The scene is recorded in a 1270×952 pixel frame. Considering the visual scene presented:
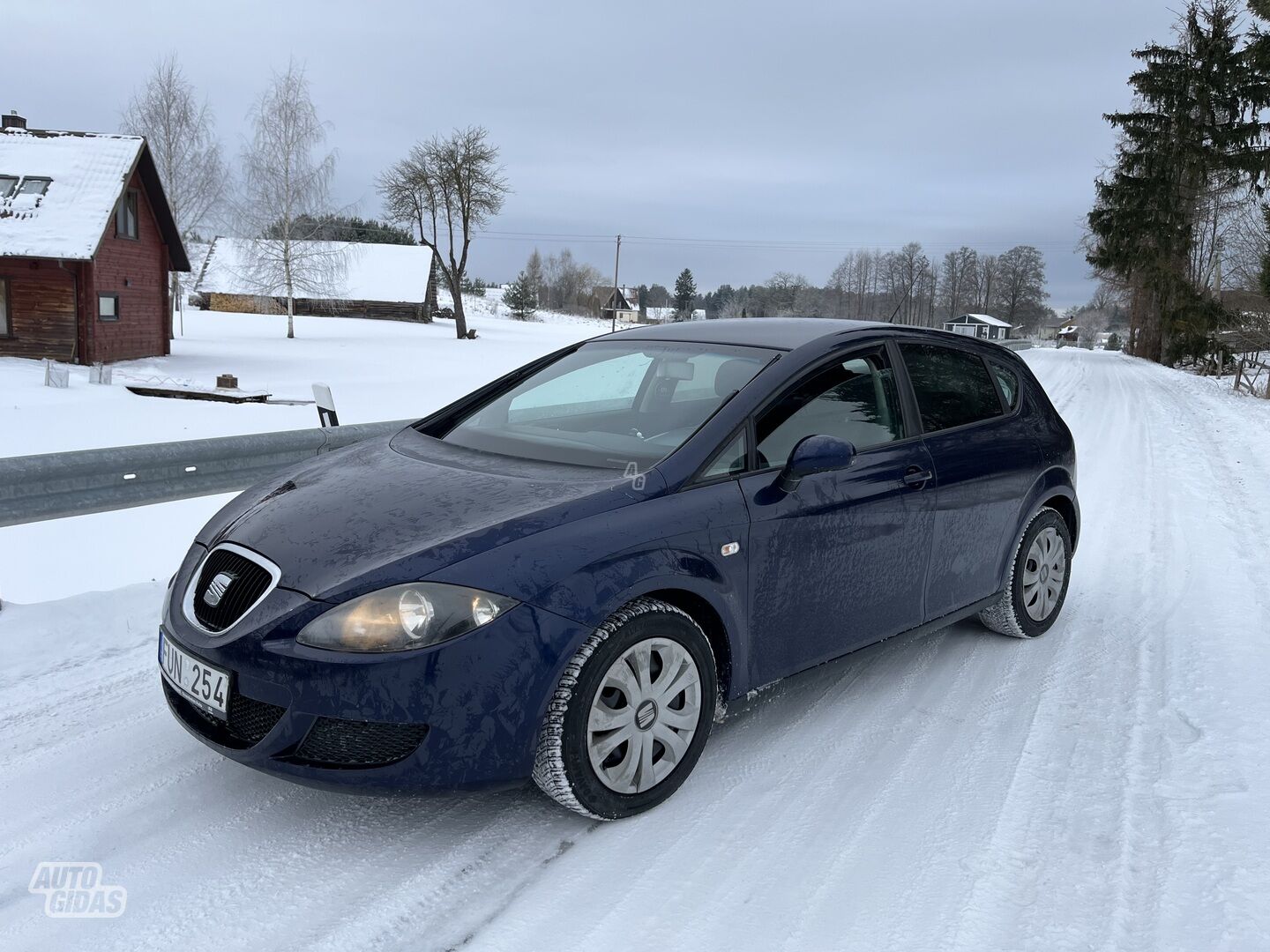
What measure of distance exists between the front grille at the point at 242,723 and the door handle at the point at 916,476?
2.52 metres

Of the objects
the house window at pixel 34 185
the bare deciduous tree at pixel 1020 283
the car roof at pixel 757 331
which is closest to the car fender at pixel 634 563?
the car roof at pixel 757 331

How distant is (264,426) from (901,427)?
14227 millimetres

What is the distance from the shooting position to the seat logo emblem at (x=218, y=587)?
9.59ft

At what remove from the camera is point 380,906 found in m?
2.57

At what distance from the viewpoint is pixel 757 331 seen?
4.23 metres

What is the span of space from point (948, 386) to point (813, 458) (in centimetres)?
139

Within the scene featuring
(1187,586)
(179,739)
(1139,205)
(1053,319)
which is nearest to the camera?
(179,739)

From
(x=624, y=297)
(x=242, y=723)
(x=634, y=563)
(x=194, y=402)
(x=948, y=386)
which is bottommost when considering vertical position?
(x=194, y=402)

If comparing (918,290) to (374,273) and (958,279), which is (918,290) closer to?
(958,279)

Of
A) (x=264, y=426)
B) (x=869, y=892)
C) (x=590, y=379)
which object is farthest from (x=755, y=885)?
(x=264, y=426)

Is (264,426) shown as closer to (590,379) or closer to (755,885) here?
(590,379)

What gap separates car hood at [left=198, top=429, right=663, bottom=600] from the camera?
2740mm

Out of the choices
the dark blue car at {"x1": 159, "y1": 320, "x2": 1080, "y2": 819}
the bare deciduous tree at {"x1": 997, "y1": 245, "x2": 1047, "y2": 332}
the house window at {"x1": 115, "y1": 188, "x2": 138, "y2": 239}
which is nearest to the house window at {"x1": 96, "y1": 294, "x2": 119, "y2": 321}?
the house window at {"x1": 115, "y1": 188, "x2": 138, "y2": 239}

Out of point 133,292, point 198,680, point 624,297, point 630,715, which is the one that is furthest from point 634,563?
point 624,297
